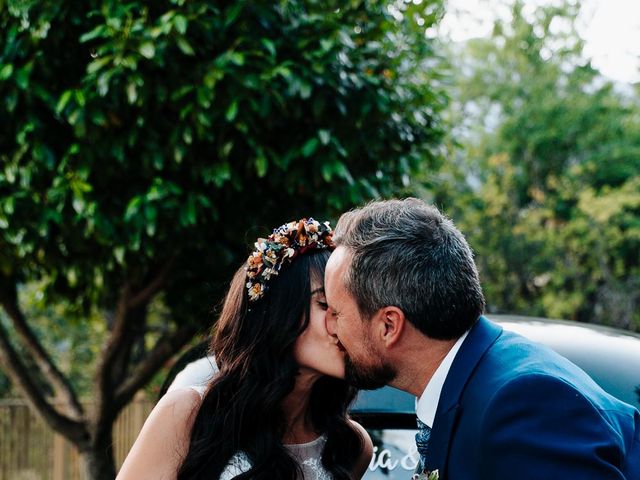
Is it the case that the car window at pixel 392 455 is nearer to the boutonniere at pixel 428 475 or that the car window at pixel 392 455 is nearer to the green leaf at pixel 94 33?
the boutonniere at pixel 428 475

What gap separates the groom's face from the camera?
2.26 metres

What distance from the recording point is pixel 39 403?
6.44 m

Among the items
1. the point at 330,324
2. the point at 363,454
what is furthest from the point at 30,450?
the point at 330,324

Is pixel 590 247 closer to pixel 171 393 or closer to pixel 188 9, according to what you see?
pixel 188 9

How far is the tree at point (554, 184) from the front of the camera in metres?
13.2

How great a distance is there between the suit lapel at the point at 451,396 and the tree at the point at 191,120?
197 cm

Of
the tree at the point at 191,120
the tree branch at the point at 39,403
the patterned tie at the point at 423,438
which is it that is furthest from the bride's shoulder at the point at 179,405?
the tree branch at the point at 39,403

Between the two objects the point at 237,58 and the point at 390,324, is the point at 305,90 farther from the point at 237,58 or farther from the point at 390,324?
the point at 390,324

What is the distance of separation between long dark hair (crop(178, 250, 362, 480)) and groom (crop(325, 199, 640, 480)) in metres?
0.55

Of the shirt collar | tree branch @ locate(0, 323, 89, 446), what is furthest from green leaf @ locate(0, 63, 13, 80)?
the shirt collar

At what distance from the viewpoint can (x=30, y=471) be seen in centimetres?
1021

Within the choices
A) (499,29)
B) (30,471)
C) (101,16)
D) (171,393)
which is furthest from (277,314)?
(499,29)

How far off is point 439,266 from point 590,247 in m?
12.1

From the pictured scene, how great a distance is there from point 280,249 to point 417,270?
3.11 feet
